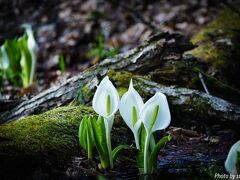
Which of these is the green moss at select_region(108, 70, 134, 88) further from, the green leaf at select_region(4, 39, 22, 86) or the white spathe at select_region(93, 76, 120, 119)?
the green leaf at select_region(4, 39, 22, 86)

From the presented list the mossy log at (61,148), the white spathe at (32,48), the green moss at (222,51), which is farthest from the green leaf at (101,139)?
the white spathe at (32,48)

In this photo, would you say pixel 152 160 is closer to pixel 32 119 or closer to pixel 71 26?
pixel 32 119

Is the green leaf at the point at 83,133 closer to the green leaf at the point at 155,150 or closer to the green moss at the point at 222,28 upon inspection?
the green leaf at the point at 155,150

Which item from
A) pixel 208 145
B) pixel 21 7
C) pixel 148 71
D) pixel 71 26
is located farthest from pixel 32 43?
pixel 21 7

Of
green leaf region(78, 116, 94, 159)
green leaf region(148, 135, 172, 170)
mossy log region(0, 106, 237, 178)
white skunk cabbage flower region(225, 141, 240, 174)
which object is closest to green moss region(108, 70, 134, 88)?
mossy log region(0, 106, 237, 178)

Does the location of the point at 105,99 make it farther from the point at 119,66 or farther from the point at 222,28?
the point at 222,28

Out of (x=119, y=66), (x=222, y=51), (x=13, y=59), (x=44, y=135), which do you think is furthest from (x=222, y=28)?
(x=44, y=135)
